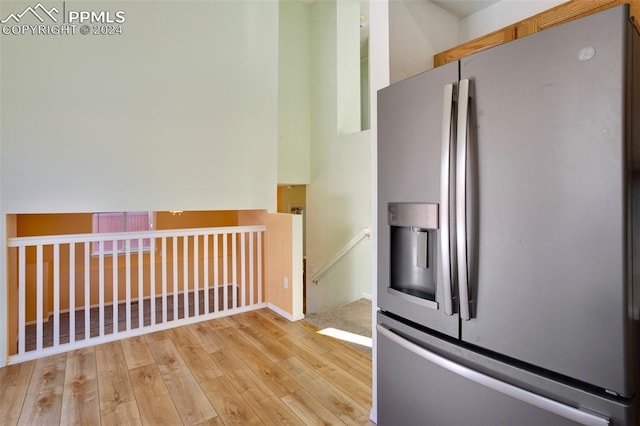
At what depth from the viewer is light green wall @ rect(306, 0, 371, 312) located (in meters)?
4.50

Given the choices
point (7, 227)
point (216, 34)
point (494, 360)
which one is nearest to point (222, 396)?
point (494, 360)

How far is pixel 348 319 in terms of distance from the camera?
341cm

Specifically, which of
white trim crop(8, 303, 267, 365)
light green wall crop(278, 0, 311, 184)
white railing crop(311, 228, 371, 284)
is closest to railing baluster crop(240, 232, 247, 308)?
white trim crop(8, 303, 267, 365)

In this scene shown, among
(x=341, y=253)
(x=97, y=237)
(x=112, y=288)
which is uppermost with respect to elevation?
(x=97, y=237)

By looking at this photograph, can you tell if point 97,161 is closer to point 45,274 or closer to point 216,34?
point 216,34

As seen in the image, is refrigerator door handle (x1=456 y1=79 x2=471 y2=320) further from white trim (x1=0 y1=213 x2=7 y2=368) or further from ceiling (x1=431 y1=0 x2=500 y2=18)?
white trim (x1=0 y1=213 x2=7 y2=368)

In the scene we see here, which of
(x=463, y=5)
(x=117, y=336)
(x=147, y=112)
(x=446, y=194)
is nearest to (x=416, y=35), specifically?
(x=463, y=5)

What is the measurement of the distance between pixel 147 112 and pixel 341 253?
2870 mm

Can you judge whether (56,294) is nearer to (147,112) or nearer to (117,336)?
(117,336)

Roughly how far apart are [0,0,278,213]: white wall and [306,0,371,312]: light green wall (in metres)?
1.31

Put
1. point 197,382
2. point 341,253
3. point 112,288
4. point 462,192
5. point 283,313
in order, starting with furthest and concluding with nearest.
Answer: point 341,253 → point 112,288 → point 283,313 → point 197,382 → point 462,192

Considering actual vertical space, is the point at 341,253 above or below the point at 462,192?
below

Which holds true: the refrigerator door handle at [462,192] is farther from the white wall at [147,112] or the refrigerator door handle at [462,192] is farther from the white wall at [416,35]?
the white wall at [147,112]

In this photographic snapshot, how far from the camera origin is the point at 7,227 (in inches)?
97.4
